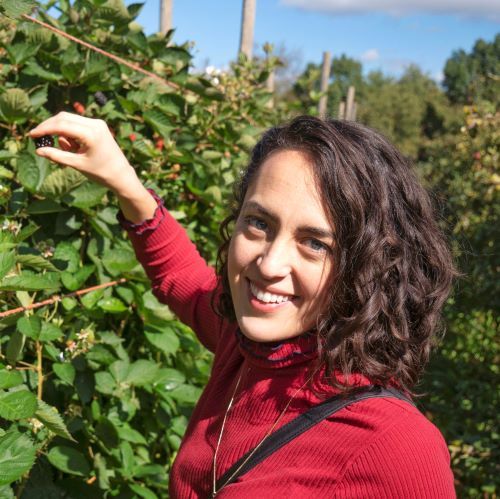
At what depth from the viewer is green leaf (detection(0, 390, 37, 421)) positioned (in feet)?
4.23

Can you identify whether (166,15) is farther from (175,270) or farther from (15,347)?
(15,347)

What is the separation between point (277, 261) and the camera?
1224 mm

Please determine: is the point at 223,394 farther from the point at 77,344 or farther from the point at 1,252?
the point at 1,252

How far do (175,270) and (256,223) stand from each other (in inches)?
20.3

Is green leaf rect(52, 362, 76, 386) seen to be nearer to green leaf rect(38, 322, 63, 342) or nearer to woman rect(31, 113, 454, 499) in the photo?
green leaf rect(38, 322, 63, 342)

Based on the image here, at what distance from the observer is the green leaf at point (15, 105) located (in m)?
1.65

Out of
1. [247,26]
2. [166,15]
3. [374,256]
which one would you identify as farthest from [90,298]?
[247,26]

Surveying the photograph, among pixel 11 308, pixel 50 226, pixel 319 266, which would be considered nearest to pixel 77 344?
pixel 11 308

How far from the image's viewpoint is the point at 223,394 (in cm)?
149

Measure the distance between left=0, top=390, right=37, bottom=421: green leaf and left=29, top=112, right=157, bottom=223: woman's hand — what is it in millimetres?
459

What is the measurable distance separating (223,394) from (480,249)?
3.67m

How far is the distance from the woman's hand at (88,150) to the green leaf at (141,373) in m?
0.50

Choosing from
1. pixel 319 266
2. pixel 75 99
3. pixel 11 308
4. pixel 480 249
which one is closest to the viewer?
pixel 319 266

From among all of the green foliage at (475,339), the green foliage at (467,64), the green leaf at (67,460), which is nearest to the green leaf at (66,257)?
the green leaf at (67,460)
